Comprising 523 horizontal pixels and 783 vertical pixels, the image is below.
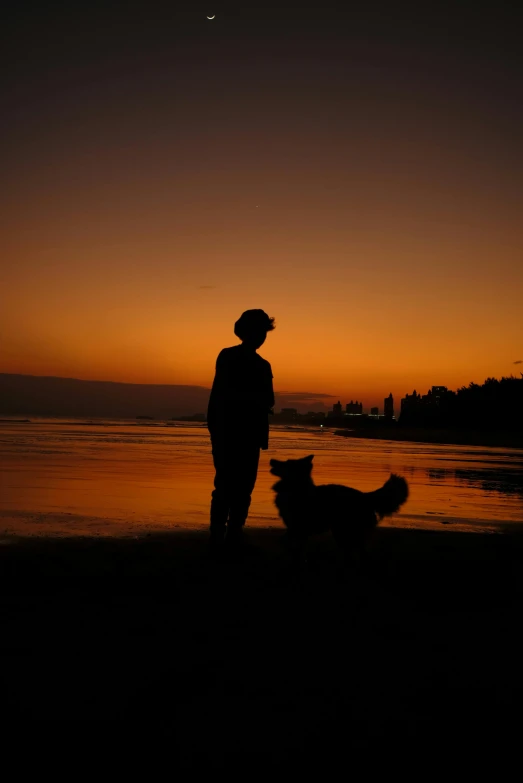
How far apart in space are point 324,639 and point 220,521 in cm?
246

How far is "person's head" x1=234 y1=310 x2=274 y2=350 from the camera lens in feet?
19.5

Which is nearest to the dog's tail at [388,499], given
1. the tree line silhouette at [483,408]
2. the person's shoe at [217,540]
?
the person's shoe at [217,540]

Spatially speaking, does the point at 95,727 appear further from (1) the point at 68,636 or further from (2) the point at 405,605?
(2) the point at 405,605

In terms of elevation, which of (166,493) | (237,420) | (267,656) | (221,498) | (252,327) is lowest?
(166,493)

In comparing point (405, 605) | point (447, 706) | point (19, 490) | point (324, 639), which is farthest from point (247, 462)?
point (19, 490)

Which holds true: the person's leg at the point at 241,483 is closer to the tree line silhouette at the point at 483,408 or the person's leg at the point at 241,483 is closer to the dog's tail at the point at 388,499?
the dog's tail at the point at 388,499

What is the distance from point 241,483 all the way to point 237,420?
585 mm

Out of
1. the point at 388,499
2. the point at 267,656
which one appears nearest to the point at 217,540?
the point at 388,499

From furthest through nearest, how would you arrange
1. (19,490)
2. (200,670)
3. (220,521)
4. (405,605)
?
(19,490) → (220,521) → (405,605) → (200,670)

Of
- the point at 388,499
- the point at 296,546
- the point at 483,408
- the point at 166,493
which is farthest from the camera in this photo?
the point at 483,408

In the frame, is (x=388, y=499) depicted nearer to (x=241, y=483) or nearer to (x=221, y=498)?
(x=241, y=483)

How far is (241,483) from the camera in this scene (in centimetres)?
591

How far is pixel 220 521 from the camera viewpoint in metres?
5.86

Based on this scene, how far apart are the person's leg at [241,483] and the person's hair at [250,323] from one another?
1.05 meters
